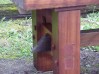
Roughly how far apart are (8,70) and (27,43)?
0.76 metres

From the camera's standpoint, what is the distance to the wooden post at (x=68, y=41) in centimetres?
189

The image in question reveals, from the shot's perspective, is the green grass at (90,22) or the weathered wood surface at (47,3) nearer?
the weathered wood surface at (47,3)

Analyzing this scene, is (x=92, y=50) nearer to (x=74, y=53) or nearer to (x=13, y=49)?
(x=13, y=49)

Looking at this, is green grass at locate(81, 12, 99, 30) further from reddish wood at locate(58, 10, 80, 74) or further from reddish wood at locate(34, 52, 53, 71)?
reddish wood at locate(58, 10, 80, 74)

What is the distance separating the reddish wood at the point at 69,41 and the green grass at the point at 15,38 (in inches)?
52.3

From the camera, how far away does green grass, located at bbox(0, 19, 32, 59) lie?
3.34m

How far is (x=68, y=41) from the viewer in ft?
6.32

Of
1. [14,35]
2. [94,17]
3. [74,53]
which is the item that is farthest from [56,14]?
[94,17]

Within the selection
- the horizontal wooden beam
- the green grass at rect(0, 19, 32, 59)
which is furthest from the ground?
the horizontal wooden beam

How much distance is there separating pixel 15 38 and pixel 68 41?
1.90 m

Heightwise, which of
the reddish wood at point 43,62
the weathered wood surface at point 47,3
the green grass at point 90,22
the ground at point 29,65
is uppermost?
the weathered wood surface at point 47,3

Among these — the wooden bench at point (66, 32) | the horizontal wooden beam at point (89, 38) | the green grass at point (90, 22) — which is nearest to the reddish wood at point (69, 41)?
the wooden bench at point (66, 32)

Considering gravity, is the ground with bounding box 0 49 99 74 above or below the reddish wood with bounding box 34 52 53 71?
below

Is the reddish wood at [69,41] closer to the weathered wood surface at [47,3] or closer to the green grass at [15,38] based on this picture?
the weathered wood surface at [47,3]
